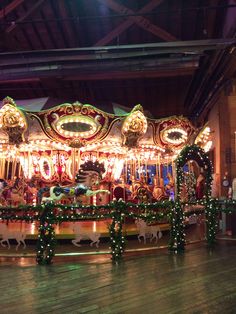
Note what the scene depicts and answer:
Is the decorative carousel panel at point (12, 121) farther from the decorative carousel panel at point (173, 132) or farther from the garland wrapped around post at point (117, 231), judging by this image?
the decorative carousel panel at point (173, 132)

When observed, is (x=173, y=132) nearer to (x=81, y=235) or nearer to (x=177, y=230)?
(x=177, y=230)

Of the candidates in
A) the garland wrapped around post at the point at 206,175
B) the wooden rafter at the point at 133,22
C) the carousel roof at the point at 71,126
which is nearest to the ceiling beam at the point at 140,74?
the wooden rafter at the point at 133,22

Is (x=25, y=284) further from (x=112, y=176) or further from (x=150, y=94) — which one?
(x=150, y=94)

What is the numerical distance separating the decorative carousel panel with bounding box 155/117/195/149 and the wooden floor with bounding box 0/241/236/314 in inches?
185

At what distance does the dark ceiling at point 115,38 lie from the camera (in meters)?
8.69

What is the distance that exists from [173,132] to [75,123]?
315cm

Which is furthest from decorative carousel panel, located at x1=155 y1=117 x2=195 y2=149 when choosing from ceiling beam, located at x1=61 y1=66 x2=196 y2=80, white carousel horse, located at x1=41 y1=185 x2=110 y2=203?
white carousel horse, located at x1=41 y1=185 x2=110 y2=203

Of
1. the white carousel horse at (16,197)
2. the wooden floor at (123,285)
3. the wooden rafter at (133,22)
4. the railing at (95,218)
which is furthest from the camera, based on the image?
the white carousel horse at (16,197)

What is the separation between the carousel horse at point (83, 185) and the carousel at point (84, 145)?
339mm

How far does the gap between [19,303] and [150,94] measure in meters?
13.6

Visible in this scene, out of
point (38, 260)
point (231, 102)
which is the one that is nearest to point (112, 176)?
point (231, 102)

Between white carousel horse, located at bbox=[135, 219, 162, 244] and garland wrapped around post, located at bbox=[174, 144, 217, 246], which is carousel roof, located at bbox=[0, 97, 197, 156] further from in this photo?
white carousel horse, located at bbox=[135, 219, 162, 244]

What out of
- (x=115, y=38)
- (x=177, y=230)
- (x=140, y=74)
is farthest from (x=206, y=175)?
(x=115, y=38)

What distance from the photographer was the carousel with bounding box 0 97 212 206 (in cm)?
909
